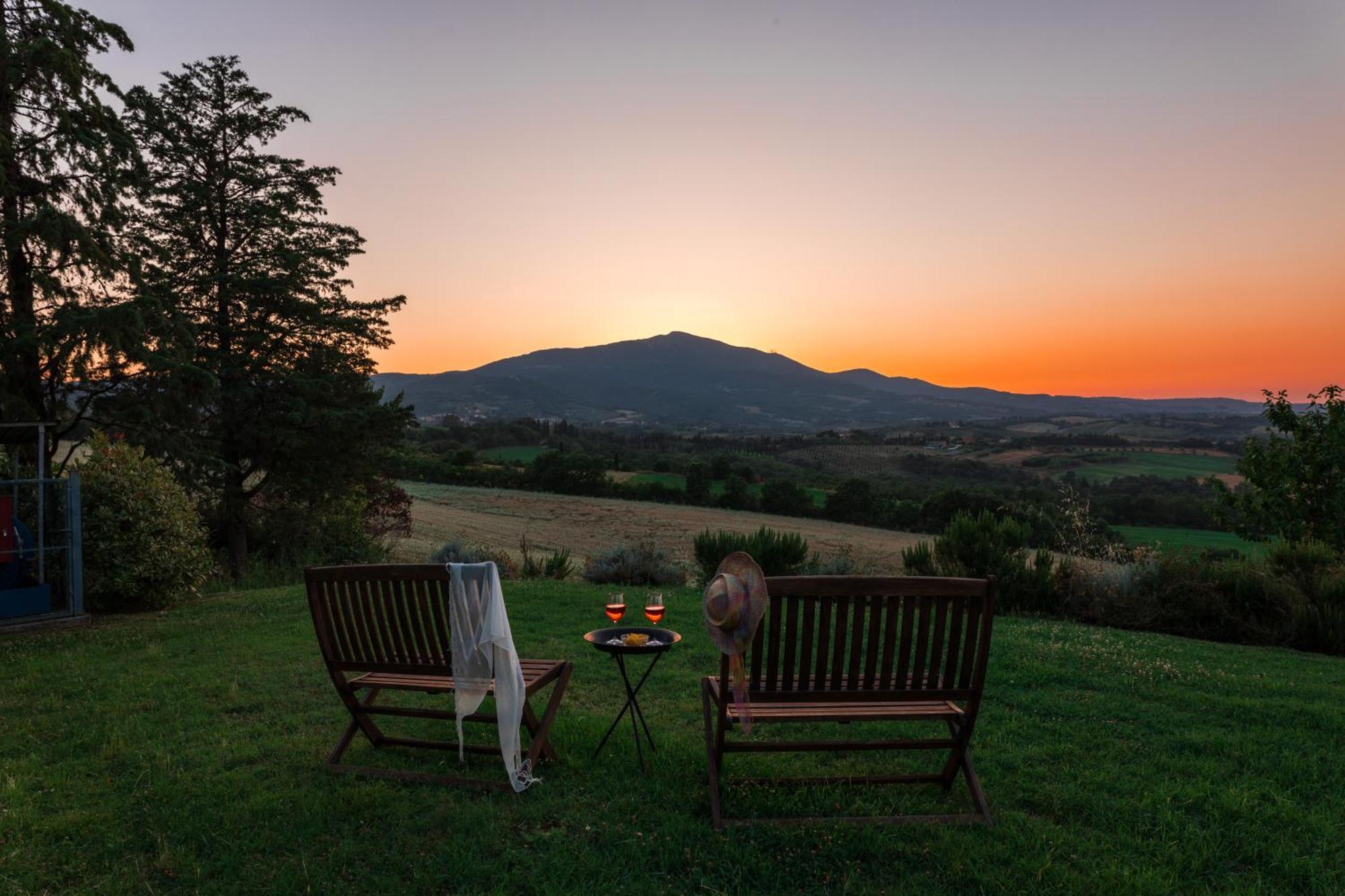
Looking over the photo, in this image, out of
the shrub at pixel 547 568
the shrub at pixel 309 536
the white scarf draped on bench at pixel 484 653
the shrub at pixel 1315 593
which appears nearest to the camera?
the white scarf draped on bench at pixel 484 653

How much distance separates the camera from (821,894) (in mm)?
2980

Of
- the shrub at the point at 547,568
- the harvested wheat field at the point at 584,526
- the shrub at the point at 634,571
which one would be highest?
the shrub at the point at 634,571

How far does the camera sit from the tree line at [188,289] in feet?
36.7

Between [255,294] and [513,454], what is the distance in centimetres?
4544

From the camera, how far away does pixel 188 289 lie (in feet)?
55.6

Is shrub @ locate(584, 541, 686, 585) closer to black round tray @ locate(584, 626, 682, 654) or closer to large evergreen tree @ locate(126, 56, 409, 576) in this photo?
black round tray @ locate(584, 626, 682, 654)

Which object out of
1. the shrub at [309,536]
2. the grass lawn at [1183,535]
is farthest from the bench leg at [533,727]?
the grass lawn at [1183,535]

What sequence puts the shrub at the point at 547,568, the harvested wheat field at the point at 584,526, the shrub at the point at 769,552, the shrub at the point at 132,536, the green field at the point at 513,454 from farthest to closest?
the green field at the point at 513,454 < the harvested wheat field at the point at 584,526 < the shrub at the point at 547,568 < the shrub at the point at 769,552 < the shrub at the point at 132,536

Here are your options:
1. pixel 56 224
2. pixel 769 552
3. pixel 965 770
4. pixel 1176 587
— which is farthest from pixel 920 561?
pixel 56 224

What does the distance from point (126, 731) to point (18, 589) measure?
18.8 feet

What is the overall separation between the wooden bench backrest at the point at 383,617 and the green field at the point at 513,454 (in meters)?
53.5

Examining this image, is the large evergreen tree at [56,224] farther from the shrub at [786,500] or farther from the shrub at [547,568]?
the shrub at [786,500]

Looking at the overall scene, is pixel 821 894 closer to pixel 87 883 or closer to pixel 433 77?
pixel 87 883

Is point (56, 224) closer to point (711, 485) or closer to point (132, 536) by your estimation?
point (132, 536)
